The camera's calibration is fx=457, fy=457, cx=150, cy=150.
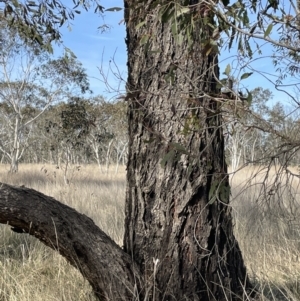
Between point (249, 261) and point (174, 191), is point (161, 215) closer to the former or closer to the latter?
point (174, 191)

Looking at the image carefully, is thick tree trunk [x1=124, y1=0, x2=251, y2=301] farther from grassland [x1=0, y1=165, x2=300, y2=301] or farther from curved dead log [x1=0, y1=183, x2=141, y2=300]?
grassland [x1=0, y1=165, x2=300, y2=301]

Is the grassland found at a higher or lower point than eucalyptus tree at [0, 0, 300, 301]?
lower

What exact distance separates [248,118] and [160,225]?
886 millimetres

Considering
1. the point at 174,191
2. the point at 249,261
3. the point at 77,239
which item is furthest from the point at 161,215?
the point at 249,261

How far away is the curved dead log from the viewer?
6.93 feet

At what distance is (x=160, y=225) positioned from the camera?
2.26 m

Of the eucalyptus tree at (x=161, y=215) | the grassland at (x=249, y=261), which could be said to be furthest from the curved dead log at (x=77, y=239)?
the grassland at (x=249, y=261)

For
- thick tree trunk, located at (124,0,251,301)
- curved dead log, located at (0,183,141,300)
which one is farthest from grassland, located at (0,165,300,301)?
curved dead log, located at (0,183,141,300)

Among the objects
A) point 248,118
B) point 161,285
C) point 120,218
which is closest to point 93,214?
point 120,218

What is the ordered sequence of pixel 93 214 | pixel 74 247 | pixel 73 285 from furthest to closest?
pixel 93 214
pixel 73 285
pixel 74 247

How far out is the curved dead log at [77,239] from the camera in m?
2.11

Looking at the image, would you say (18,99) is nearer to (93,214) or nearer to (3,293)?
(93,214)

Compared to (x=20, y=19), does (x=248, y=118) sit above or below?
below

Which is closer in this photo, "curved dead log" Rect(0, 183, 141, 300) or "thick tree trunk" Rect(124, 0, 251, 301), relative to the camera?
"curved dead log" Rect(0, 183, 141, 300)
